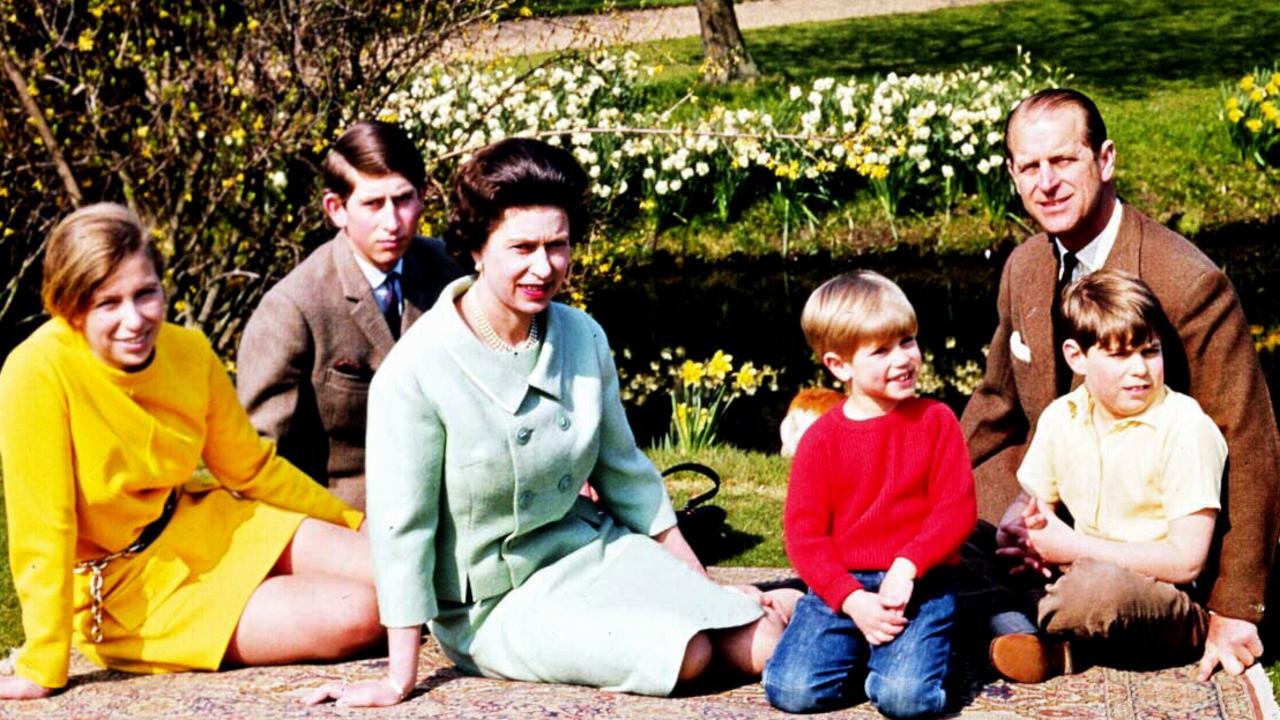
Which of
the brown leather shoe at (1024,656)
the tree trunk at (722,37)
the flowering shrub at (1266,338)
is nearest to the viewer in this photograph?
the brown leather shoe at (1024,656)

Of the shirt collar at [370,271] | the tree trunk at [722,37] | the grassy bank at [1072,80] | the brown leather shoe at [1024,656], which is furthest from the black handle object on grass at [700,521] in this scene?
the tree trunk at [722,37]

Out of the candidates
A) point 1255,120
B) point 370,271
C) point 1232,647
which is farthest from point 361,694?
point 1255,120

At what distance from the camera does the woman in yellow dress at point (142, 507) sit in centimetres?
342

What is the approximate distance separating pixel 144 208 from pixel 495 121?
2341 millimetres

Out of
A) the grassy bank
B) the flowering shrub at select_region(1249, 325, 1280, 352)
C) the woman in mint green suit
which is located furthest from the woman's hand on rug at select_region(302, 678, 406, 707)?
the flowering shrub at select_region(1249, 325, 1280, 352)

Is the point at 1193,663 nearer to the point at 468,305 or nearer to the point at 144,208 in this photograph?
the point at 468,305

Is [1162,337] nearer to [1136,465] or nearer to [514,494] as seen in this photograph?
[1136,465]

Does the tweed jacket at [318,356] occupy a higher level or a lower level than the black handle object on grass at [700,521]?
higher

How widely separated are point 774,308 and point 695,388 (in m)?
3.03

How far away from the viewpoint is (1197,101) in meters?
13.0

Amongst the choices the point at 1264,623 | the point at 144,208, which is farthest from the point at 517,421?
the point at 144,208

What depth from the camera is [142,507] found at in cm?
363

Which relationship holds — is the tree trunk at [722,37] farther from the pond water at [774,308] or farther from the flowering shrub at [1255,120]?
the flowering shrub at [1255,120]

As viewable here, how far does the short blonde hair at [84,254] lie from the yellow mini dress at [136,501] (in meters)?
0.07
